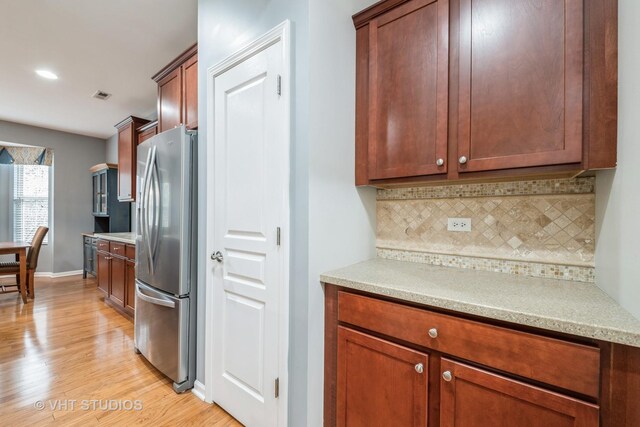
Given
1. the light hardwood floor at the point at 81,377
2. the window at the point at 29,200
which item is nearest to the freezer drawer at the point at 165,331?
the light hardwood floor at the point at 81,377

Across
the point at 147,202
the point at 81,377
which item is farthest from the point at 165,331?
the point at 147,202

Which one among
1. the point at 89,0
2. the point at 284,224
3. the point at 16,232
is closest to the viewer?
the point at 284,224

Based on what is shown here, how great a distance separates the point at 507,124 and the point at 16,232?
7442 millimetres

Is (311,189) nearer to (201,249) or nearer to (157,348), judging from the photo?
(201,249)

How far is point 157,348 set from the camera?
208cm

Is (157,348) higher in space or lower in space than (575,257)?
lower

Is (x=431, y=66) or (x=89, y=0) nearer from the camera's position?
(x=431, y=66)

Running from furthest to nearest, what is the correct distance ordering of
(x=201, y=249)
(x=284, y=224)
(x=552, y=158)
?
(x=201, y=249), (x=284, y=224), (x=552, y=158)

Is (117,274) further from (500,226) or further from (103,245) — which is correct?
(500,226)

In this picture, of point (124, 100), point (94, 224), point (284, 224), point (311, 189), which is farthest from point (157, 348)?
point (94, 224)

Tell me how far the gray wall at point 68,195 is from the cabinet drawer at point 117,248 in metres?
2.81

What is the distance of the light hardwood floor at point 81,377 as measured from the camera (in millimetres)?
1688

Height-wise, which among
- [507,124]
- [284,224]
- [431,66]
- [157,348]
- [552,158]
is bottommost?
[157,348]

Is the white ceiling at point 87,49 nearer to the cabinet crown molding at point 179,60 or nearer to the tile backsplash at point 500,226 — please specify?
the cabinet crown molding at point 179,60
